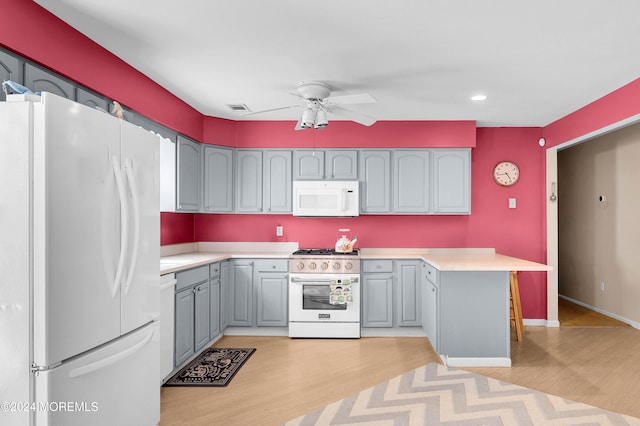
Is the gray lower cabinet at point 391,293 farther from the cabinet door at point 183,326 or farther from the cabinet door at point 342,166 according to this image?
the cabinet door at point 183,326

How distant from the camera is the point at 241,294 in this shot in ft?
14.8

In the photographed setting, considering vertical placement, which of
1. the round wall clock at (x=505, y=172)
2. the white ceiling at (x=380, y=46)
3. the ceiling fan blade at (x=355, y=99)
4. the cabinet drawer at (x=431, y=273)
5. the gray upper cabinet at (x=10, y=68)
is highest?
the white ceiling at (x=380, y=46)

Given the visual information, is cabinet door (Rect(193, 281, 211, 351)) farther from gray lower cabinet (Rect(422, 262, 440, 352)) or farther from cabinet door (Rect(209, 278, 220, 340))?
gray lower cabinet (Rect(422, 262, 440, 352))

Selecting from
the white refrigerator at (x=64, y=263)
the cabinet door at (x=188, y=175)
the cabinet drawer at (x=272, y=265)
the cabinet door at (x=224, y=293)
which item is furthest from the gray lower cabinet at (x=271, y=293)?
the white refrigerator at (x=64, y=263)

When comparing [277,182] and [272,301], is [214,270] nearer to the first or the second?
[272,301]

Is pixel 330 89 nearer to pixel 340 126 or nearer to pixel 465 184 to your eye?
pixel 340 126

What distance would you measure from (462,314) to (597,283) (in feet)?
10.6

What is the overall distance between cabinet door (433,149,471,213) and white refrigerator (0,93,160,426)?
3.64 meters

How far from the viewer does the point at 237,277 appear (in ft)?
14.8

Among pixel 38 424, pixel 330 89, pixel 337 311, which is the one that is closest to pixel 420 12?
pixel 330 89

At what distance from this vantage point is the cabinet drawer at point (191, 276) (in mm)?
3302

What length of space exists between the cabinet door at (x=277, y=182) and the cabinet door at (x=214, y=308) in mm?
1165

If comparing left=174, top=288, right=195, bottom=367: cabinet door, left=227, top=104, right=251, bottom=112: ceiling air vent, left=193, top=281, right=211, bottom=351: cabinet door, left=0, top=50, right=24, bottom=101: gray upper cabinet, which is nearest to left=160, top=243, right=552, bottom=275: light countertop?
left=193, top=281, right=211, bottom=351: cabinet door

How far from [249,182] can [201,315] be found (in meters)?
1.76
